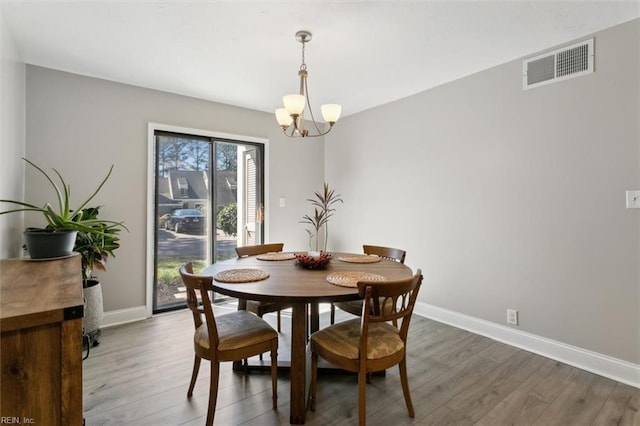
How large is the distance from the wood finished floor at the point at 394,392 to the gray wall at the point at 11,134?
115 cm

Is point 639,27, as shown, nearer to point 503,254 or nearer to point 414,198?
point 503,254

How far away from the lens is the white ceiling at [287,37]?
1.96m

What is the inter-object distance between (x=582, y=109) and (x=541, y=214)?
2.81 ft

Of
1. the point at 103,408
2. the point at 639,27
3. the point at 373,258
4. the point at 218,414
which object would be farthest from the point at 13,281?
the point at 639,27

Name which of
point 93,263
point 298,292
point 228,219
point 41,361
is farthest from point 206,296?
point 228,219

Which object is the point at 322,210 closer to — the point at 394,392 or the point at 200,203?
the point at 200,203

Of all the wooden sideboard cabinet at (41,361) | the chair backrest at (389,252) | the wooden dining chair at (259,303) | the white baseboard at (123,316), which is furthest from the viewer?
the white baseboard at (123,316)

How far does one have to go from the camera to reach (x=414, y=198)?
11.6 feet

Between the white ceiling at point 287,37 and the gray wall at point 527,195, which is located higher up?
the white ceiling at point 287,37

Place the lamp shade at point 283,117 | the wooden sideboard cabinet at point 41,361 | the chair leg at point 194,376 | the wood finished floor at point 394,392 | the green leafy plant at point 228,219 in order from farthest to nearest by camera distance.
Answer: the green leafy plant at point 228,219, the lamp shade at point 283,117, the chair leg at point 194,376, the wood finished floor at point 394,392, the wooden sideboard cabinet at point 41,361

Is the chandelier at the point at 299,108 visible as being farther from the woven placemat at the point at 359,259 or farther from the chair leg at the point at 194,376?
the chair leg at the point at 194,376

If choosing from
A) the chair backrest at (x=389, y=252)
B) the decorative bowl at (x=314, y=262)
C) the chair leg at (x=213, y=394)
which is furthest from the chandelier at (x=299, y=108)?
the chair leg at (x=213, y=394)

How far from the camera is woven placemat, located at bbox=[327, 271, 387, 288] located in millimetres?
1755

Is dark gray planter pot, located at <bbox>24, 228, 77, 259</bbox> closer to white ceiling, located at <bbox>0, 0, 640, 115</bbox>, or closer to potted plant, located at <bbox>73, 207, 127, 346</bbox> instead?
potted plant, located at <bbox>73, 207, 127, 346</bbox>
